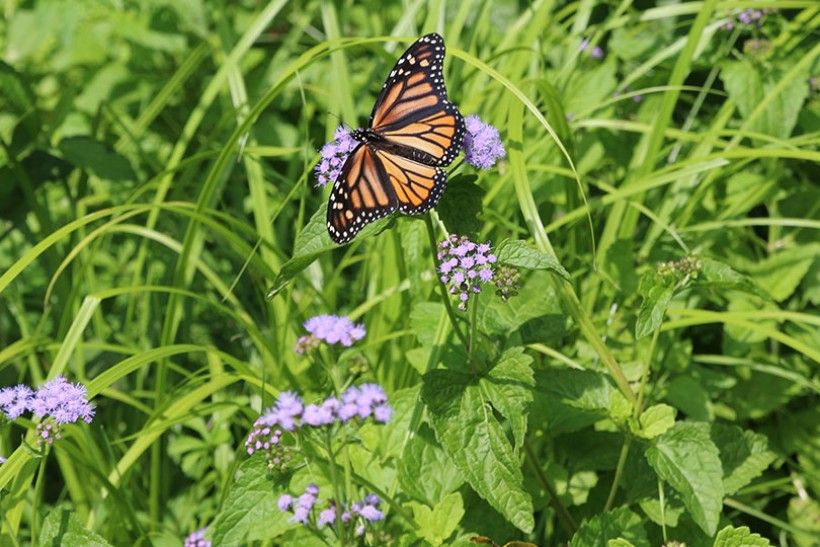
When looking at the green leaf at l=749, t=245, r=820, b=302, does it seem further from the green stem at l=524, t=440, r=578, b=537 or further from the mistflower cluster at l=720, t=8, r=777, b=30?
the green stem at l=524, t=440, r=578, b=537

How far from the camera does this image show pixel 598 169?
3.77 m

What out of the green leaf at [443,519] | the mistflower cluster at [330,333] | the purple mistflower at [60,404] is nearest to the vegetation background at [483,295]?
the green leaf at [443,519]

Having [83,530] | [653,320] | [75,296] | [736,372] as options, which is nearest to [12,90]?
[75,296]

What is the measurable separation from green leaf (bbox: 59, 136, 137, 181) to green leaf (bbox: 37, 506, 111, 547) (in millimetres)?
1596

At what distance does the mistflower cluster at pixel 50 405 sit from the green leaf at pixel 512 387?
35.4 inches

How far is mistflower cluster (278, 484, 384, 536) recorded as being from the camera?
193 cm

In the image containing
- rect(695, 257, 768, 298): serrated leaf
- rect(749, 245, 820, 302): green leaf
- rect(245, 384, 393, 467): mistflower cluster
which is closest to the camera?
rect(245, 384, 393, 467): mistflower cluster

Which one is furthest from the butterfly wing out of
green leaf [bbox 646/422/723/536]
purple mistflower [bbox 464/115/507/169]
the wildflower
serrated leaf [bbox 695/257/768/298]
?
green leaf [bbox 646/422/723/536]

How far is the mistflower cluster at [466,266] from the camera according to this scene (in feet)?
7.15

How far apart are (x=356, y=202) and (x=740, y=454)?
134 centimetres

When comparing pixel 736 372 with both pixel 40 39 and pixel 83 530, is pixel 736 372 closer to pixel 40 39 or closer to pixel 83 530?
pixel 83 530

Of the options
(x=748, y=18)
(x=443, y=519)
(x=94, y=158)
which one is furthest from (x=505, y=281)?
(x=94, y=158)

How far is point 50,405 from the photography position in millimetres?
2125

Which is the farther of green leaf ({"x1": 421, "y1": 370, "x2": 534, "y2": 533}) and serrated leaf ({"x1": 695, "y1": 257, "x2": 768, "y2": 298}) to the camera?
serrated leaf ({"x1": 695, "y1": 257, "x2": 768, "y2": 298})
